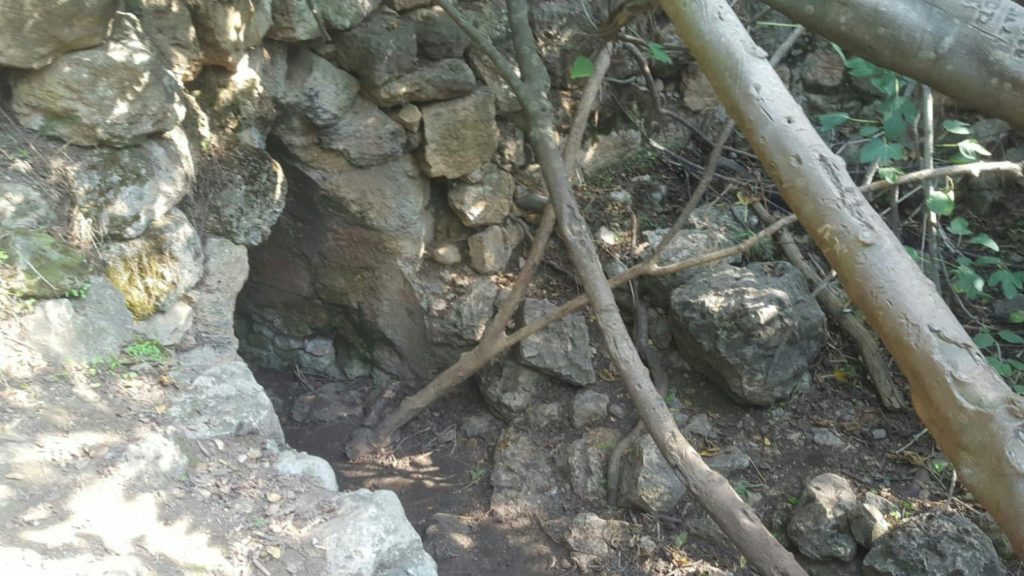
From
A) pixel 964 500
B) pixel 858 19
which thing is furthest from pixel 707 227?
pixel 858 19

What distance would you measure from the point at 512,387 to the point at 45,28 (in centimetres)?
317

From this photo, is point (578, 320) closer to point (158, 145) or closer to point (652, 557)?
point (652, 557)

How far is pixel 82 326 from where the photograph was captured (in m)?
2.80

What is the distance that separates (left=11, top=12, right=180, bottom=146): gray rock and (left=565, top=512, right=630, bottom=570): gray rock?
2.89 metres

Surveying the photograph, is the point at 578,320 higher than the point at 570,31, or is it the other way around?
the point at 570,31

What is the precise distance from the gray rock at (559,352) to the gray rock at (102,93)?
250 centimetres

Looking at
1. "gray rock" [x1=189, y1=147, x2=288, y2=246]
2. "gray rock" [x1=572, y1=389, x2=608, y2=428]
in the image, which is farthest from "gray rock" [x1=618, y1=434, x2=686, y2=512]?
"gray rock" [x1=189, y1=147, x2=288, y2=246]

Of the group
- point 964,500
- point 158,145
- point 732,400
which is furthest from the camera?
point 732,400

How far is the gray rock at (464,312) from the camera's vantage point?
4.91 meters

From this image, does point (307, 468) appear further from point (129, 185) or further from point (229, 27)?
point (229, 27)

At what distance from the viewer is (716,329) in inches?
172

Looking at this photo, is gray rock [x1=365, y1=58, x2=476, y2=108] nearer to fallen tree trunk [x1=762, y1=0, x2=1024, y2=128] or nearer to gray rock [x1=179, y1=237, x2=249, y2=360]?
gray rock [x1=179, y1=237, x2=249, y2=360]

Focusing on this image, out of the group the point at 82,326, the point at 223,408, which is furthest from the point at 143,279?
the point at 223,408

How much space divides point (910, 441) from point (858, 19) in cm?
382
